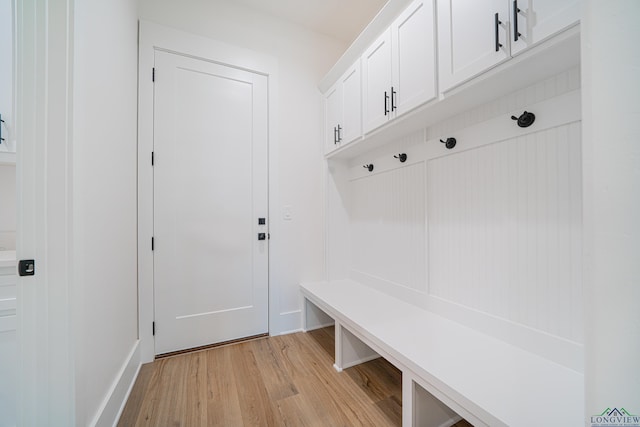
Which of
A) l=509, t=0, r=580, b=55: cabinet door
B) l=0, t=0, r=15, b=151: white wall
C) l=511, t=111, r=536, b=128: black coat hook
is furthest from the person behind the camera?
l=0, t=0, r=15, b=151: white wall

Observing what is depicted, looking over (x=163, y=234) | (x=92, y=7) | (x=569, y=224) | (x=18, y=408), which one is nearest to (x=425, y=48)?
(x=569, y=224)

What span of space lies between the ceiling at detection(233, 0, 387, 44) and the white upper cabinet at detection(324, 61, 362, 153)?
0.68 meters

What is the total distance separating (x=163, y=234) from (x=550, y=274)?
7.98ft

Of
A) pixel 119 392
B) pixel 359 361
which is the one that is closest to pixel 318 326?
pixel 359 361

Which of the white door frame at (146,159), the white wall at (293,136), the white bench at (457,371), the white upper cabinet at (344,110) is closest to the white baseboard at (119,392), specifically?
the white door frame at (146,159)

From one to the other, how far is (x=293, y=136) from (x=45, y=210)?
5.97ft

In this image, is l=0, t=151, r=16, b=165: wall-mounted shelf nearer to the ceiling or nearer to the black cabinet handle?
the ceiling

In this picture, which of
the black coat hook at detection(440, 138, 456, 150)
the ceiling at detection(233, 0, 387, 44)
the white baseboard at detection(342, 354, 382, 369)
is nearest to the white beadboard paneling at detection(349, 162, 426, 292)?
the black coat hook at detection(440, 138, 456, 150)

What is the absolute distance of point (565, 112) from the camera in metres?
0.99

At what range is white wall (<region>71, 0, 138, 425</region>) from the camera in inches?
38.2

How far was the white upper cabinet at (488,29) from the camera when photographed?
2.66 ft

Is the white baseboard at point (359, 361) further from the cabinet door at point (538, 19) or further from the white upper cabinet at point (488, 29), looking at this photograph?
the cabinet door at point (538, 19)

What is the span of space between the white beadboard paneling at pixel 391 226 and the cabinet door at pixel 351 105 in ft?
1.45

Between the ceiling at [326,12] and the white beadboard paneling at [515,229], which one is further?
the ceiling at [326,12]
